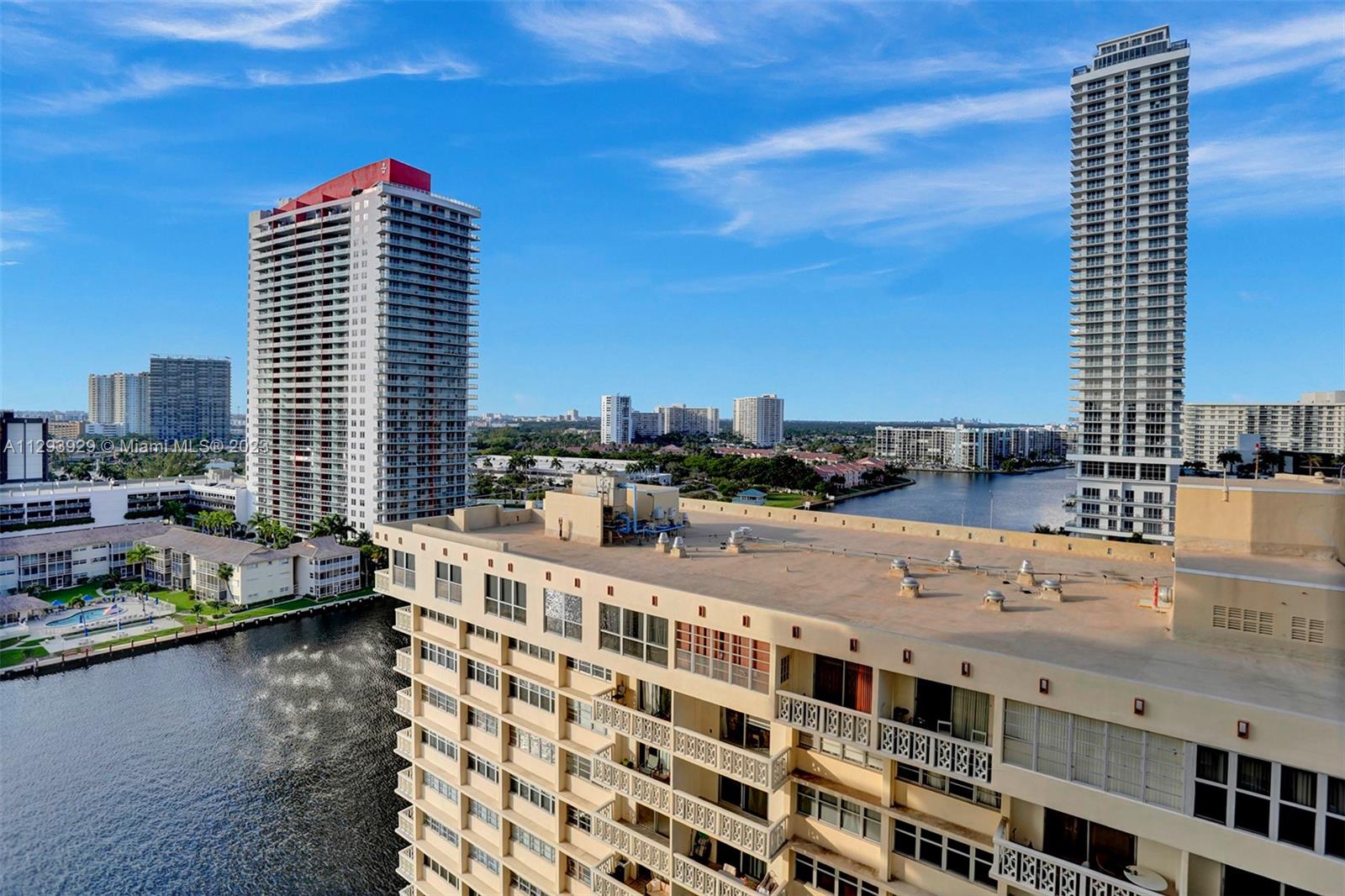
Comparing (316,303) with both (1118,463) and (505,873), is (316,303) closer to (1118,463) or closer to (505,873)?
(505,873)

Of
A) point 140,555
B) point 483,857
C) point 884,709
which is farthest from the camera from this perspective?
point 140,555

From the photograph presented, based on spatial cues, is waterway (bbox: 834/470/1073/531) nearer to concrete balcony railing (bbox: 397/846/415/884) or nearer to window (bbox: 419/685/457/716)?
concrete balcony railing (bbox: 397/846/415/884)

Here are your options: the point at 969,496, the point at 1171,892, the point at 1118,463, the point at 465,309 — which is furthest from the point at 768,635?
the point at 969,496

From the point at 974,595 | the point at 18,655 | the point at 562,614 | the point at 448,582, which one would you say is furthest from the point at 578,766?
the point at 18,655

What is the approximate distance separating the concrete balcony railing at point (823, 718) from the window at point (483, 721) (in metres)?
7.83

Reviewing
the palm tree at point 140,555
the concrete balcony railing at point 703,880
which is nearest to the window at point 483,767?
the concrete balcony railing at point 703,880

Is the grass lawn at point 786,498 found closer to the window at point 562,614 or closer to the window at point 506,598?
the window at point 506,598

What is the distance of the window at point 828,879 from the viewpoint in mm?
10273

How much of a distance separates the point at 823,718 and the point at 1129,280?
2742 inches

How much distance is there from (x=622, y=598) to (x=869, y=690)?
450cm

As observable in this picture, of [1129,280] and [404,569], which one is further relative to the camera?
[1129,280]

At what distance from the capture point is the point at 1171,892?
788cm

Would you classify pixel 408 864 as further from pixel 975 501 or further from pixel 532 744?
pixel 975 501

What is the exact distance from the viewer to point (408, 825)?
1862 centimetres
